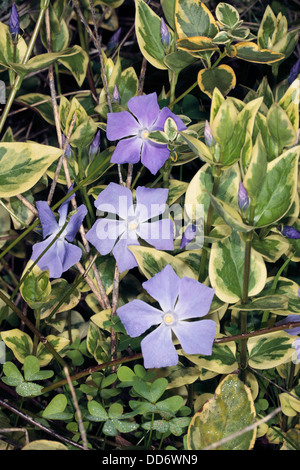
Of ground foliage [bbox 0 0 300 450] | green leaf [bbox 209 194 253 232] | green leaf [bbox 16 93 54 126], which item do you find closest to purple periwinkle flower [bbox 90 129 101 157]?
ground foliage [bbox 0 0 300 450]

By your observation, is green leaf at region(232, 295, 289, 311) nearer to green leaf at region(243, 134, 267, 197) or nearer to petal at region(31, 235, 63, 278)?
green leaf at region(243, 134, 267, 197)

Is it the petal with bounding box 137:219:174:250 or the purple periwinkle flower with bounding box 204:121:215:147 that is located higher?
the purple periwinkle flower with bounding box 204:121:215:147

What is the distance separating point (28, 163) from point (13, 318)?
444mm

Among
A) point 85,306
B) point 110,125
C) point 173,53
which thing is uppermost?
point 173,53

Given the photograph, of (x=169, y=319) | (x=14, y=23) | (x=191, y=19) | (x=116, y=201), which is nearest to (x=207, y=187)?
(x=116, y=201)

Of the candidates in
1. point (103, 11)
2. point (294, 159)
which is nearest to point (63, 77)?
point (103, 11)

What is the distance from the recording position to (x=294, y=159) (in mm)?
914

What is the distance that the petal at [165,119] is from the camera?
108 centimetres

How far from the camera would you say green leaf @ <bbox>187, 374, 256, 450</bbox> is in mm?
935

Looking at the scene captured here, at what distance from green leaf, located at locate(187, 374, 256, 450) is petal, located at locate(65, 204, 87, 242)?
435mm

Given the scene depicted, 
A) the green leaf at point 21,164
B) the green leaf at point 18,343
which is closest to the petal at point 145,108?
the green leaf at point 21,164

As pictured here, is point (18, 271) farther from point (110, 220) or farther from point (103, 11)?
point (103, 11)

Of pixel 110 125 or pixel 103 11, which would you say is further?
pixel 103 11

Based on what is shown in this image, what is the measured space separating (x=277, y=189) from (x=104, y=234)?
0.37 m
